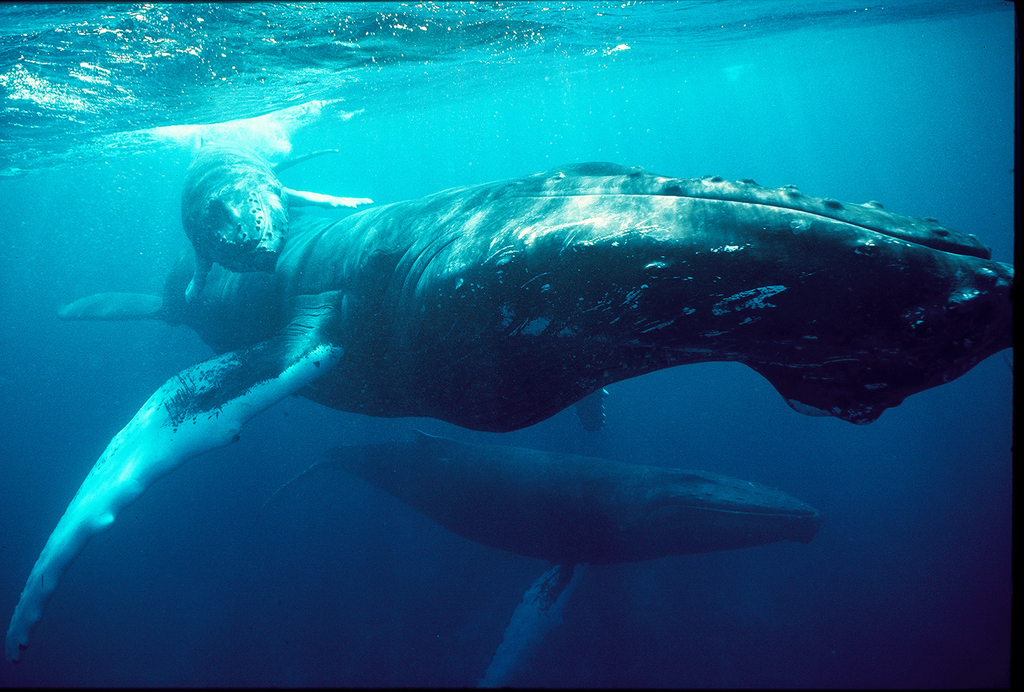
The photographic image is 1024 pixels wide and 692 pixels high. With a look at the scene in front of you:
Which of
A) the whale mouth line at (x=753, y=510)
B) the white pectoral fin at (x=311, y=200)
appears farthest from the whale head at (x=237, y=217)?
the whale mouth line at (x=753, y=510)

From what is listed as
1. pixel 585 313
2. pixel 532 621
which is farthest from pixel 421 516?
pixel 585 313

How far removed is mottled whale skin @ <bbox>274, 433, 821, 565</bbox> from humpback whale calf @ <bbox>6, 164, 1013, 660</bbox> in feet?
14.6

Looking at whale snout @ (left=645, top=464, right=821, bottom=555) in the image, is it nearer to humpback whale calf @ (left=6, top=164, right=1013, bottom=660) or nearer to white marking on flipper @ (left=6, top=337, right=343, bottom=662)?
humpback whale calf @ (left=6, top=164, right=1013, bottom=660)

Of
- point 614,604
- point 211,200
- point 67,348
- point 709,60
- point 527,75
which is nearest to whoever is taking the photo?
point 211,200

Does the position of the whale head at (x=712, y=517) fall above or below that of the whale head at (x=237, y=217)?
below

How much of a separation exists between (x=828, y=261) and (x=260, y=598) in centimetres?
1527

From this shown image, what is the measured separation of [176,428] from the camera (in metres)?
4.97

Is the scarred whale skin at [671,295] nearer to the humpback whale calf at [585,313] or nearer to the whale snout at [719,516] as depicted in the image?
the humpback whale calf at [585,313]

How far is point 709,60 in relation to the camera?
120 ft

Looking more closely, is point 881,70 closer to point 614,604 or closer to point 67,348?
point 614,604

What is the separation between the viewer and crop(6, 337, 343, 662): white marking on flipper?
4.49 meters

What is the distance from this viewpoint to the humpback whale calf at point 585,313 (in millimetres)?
2201

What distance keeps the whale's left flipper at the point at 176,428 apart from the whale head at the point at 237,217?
1.10m

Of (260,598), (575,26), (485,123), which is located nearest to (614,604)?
(260,598)
